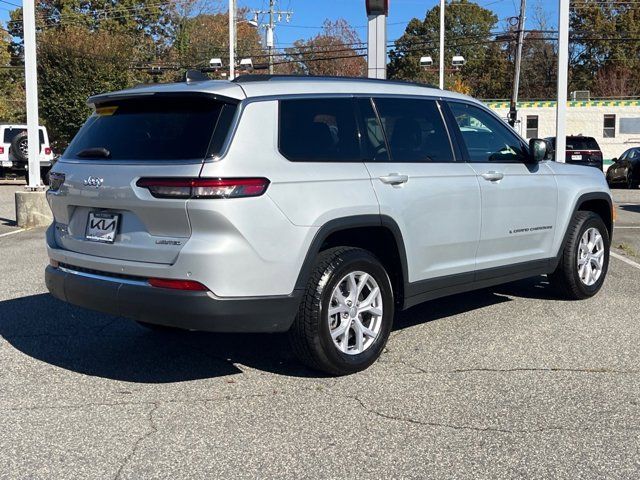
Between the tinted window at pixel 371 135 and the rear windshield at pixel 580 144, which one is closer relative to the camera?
the tinted window at pixel 371 135

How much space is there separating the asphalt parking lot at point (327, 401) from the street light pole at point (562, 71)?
9071 millimetres

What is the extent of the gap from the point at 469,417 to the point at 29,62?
12.1 metres

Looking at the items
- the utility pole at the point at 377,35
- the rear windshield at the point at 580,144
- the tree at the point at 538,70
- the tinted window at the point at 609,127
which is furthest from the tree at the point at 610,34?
the utility pole at the point at 377,35

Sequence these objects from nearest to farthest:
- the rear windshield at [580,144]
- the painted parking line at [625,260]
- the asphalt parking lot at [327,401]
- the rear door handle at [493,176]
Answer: the asphalt parking lot at [327,401], the rear door handle at [493,176], the painted parking line at [625,260], the rear windshield at [580,144]

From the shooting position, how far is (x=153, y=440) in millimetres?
3805

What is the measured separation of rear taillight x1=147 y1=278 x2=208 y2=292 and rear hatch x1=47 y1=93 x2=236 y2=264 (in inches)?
5.0

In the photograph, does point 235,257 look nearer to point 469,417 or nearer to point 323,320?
point 323,320

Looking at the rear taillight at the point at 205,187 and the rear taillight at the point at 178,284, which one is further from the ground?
the rear taillight at the point at 205,187

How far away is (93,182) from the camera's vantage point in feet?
14.8


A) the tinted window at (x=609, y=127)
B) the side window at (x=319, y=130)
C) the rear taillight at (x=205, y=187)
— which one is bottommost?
the rear taillight at (x=205, y=187)

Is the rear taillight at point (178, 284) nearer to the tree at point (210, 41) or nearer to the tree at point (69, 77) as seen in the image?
the tree at point (69, 77)

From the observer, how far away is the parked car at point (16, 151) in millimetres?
24250

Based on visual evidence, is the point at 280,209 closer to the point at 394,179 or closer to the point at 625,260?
the point at 394,179

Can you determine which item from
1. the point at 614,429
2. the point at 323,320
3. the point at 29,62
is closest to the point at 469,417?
the point at 614,429
